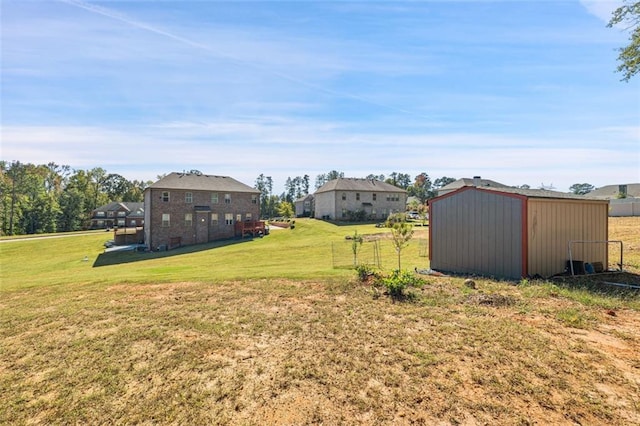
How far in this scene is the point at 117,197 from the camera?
7912 cm

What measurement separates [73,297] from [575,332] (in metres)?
12.1

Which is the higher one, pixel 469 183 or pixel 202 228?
pixel 469 183

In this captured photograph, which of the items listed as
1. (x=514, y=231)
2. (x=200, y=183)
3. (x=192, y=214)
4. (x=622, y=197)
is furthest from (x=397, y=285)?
(x=622, y=197)

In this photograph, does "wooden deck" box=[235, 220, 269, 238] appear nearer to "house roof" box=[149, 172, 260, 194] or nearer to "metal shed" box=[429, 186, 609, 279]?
"house roof" box=[149, 172, 260, 194]

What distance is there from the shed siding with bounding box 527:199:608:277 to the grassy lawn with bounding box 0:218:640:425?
2203 millimetres

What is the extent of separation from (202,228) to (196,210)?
204 centimetres

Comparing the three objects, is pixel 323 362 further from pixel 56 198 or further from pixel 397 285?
pixel 56 198

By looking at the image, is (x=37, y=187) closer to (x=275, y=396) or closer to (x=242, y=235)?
(x=242, y=235)

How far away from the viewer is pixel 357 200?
46.7 m

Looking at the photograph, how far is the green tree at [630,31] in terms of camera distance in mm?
10969

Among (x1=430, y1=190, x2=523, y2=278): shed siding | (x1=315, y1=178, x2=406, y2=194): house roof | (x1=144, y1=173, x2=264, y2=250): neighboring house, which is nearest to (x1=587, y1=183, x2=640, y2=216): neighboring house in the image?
(x1=430, y1=190, x2=523, y2=278): shed siding

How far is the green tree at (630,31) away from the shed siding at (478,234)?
674cm

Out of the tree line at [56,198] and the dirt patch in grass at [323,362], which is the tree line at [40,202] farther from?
the dirt patch in grass at [323,362]

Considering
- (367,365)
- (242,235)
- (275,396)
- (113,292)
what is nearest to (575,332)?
(367,365)
